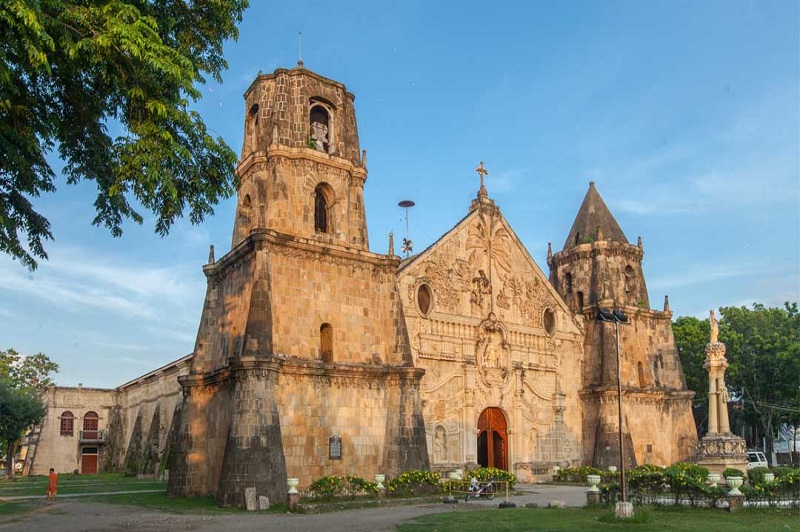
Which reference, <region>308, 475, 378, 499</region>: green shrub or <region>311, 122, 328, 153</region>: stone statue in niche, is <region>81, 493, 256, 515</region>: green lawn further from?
<region>311, 122, 328, 153</region>: stone statue in niche

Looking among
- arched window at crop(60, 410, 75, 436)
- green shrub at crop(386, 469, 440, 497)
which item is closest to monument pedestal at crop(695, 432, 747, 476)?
green shrub at crop(386, 469, 440, 497)

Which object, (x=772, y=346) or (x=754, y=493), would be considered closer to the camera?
(x=754, y=493)

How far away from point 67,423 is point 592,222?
135 ft

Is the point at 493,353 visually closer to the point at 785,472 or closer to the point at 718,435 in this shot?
the point at 718,435

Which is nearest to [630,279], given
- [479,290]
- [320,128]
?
[479,290]

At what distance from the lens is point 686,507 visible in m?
18.0

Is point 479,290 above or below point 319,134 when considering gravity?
below

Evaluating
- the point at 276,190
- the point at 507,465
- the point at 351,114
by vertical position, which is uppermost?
the point at 351,114

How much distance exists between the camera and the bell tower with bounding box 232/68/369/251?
80.0 feet

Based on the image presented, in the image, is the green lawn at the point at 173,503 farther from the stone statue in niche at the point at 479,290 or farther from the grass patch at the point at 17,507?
the stone statue in niche at the point at 479,290

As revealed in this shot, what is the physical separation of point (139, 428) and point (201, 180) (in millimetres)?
39091

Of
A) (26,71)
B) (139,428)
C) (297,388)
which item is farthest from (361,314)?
(139,428)

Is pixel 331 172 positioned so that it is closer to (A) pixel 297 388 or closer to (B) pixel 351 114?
(B) pixel 351 114

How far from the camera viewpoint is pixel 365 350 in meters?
24.5
